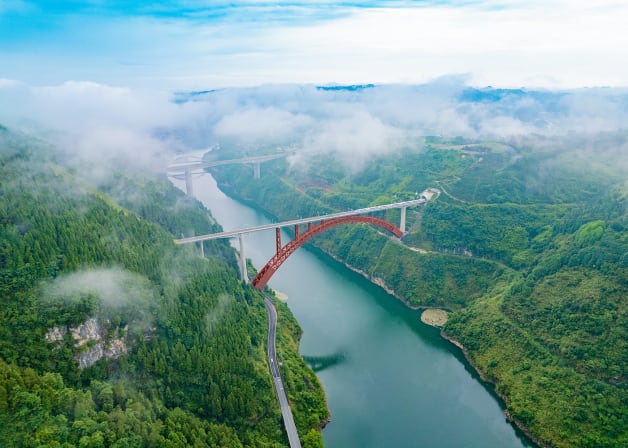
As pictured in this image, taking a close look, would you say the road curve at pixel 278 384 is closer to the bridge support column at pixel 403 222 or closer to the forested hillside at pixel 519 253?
the forested hillside at pixel 519 253

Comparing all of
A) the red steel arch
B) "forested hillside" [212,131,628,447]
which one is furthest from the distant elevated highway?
the red steel arch

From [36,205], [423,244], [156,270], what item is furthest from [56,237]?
[423,244]

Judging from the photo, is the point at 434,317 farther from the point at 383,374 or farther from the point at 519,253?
the point at 519,253

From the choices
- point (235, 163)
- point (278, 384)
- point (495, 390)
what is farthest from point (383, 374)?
point (235, 163)

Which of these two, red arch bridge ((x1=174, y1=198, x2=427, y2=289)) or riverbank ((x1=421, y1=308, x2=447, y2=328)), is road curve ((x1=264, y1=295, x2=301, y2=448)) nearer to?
red arch bridge ((x1=174, y1=198, x2=427, y2=289))

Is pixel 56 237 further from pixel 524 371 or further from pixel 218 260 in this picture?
pixel 524 371

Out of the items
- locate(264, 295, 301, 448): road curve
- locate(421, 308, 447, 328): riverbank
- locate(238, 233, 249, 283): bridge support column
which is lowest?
locate(421, 308, 447, 328): riverbank

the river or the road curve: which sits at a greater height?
the road curve

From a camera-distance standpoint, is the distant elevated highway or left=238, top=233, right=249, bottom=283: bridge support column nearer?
left=238, top=233, right=249, bottom=283: bridge support column
